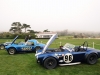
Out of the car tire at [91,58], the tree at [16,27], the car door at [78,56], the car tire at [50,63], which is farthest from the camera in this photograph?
the tree at [16,27]

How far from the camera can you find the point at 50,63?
270 inches

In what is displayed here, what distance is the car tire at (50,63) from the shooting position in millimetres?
6783

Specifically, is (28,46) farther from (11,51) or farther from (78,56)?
(78,56)

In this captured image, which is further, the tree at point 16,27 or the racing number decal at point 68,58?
the tree at point 16,27

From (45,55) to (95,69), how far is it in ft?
8.15

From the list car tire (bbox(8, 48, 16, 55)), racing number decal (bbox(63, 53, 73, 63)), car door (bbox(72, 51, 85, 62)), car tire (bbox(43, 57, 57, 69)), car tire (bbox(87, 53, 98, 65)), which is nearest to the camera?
car tire (bbox(43, 57, 57, 69))

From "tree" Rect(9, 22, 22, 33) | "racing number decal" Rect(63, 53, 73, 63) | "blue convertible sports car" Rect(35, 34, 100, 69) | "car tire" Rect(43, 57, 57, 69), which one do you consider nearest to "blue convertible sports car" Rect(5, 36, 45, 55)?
"blue convertible sports car" Rect(35, 34, 100, 69)

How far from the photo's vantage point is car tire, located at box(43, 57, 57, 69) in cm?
678

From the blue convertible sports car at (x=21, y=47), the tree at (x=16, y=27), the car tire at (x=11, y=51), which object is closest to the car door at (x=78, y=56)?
the blue convertible sports car at (x=21, y=47)

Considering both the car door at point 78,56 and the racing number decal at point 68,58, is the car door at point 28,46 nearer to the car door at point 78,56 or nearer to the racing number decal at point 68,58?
the racing number decal at point 68,58

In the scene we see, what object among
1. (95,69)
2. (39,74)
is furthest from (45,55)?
(95,69)

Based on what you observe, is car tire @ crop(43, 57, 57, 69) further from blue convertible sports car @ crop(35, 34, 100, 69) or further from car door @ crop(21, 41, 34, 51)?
car door @ crop(21, 41, 34, 51)

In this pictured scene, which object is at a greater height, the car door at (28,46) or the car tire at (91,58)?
the car door at (28,46)

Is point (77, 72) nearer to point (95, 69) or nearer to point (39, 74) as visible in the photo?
point (95, 69)
